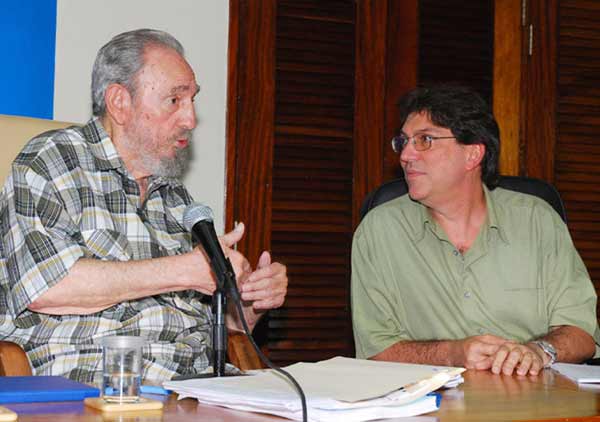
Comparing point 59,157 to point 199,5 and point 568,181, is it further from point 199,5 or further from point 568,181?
point 568,181

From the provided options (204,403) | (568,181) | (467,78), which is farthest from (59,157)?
(568,181)

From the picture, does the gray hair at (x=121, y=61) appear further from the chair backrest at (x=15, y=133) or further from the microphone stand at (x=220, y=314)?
the microphone stand at (x=220, y=314)

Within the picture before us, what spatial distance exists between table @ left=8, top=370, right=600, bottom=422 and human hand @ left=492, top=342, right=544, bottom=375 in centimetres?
12

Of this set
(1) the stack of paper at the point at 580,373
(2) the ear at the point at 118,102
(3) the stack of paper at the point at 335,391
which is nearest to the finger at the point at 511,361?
(1) the stack of paper at the point at 580,373

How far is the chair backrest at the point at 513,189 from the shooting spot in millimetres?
2775

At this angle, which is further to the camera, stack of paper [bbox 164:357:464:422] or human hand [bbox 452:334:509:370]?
human hand [bbox 452:334:509:370]

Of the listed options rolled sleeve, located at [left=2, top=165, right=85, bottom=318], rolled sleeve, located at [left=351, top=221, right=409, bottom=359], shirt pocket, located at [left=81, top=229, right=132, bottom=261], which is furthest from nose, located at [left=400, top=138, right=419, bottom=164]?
rolled sleeve, located at [left=2, top=165, right=85, bottom=318]

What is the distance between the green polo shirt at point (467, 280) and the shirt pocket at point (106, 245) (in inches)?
29.3

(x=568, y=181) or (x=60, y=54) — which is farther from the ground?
(x=60, y=54)

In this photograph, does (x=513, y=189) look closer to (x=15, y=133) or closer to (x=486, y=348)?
(x=486, y=348)

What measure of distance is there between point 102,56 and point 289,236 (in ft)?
3.92

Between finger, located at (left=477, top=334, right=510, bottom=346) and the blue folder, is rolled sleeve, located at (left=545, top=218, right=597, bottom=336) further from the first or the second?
the blue folder

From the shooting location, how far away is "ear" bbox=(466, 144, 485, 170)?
2832mm

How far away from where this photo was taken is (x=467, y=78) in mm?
3652
